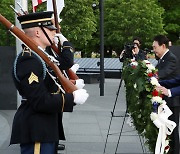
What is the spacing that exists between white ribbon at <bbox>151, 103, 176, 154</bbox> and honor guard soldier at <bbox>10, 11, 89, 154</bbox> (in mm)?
1463

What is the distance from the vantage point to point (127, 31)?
36156 mm

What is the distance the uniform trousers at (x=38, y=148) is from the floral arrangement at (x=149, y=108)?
1.58 m

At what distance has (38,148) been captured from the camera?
3.90 meters

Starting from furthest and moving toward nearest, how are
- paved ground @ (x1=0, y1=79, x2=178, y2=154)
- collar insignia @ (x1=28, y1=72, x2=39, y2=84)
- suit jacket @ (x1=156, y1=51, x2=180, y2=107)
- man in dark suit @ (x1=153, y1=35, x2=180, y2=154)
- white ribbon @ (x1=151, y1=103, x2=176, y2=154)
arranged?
paved ground @ (x1=0, y1=79, x2=178, y2=154)
suit jacket @ (x1=156, y1=51, x2=180, y2=107)
man in dark suit @ (x1=153, y1=35, x2=180, y2=154)
white ribbon @ (x1=151, y1=103, x2=176, y2=154)
collar insignia @ (x1=28, y1=72, x2=39, y2=84)

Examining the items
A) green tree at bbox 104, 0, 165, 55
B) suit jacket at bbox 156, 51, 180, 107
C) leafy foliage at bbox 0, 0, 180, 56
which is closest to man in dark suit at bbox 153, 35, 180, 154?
suit jacket at bbox 156, 51, 180, 107

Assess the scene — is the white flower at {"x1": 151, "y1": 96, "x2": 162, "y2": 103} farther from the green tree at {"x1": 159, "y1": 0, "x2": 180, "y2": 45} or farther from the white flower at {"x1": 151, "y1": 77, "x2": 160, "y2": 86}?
the green tree at {"x1": 159, "y1": 0, "x2": 180, "y2": 45}

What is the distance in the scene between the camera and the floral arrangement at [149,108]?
16.9 ft

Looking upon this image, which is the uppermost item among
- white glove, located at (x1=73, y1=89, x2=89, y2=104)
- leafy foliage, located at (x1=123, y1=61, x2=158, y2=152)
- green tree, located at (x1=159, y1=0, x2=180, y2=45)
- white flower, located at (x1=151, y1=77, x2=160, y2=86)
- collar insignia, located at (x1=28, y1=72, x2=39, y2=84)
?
collar insignia, located at (x1=28, y1=72, x2=39, y2=84)

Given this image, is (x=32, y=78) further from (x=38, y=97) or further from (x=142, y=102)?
(x=142, y=102)

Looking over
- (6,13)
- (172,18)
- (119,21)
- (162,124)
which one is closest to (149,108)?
(162,124)

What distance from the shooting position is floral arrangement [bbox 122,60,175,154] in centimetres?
514

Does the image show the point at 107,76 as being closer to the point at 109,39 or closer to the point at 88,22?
the point at 88,22

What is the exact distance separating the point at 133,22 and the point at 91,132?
26.8 metres

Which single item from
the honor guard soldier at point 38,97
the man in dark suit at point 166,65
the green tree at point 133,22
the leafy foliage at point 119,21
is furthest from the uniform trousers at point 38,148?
the green tree at point 133,22
